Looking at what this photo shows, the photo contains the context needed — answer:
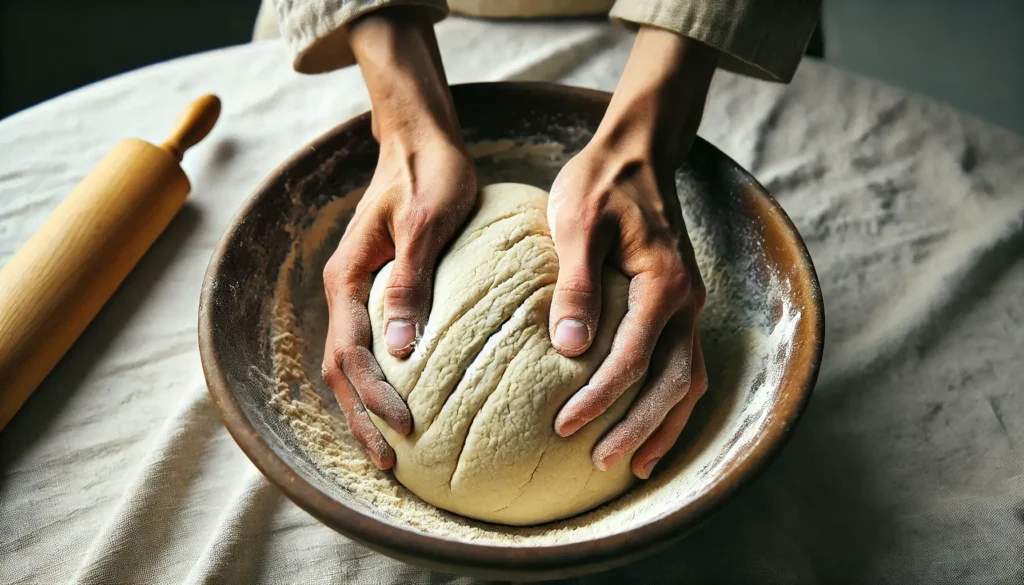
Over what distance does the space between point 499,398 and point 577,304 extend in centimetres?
14

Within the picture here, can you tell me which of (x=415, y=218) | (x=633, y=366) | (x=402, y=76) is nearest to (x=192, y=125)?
(x=402, y=76)

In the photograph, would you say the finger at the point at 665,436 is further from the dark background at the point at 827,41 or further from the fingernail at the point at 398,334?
the dark background at the point at 827,41

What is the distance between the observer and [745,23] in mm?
958

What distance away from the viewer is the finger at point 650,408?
2.65 ft

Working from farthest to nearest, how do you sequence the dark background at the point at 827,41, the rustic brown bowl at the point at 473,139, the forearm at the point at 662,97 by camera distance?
the dark background at the point at 827,41
the forearm at the point at 662,97
the rustic brown bowl at the point at 473,139

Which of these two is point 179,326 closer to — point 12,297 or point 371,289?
point 12,297

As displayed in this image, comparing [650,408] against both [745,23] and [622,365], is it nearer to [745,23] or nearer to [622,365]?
[622,365]

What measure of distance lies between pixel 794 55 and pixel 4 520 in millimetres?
1196

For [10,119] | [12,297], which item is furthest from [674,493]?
[10,119]

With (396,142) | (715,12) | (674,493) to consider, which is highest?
(715,12)

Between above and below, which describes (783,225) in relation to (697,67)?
below

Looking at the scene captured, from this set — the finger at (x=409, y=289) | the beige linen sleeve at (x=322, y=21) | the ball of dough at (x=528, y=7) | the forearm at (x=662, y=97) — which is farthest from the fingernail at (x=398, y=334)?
the ball of dough at (x=528, y=7)

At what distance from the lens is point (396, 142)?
3.19 ft

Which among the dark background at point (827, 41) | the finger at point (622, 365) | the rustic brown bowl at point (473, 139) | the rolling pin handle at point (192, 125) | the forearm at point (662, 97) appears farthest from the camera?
the dark background at point (827, 41)
